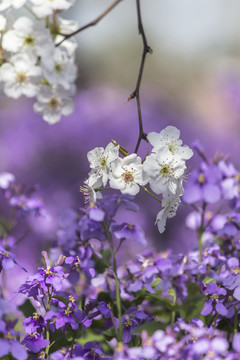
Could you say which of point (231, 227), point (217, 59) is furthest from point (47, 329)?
point (217, 59)

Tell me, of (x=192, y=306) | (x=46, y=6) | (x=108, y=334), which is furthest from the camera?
(x=46, y=6)

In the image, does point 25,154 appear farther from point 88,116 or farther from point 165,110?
point 165,110

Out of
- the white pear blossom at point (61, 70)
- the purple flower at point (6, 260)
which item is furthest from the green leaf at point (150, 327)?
the white pear blossom at point (61, 70)

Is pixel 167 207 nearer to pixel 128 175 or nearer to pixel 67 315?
pixel 128 175

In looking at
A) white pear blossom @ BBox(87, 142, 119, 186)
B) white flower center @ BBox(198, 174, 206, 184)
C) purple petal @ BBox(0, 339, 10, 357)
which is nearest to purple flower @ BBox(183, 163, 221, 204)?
white flower center @ BBox(198, 174, 206, 184)

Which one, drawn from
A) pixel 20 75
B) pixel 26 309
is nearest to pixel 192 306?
pixel 26 309

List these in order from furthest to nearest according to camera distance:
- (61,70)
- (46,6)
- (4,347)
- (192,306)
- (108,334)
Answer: (61,70) → (46,6) → (108,334) → (192,306) → (4,347)

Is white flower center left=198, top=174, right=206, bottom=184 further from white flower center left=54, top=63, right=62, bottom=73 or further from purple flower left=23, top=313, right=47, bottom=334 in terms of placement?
white flower center left=54, top=63, right=62, bottom=73
